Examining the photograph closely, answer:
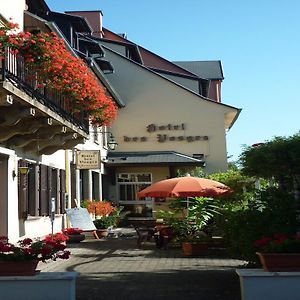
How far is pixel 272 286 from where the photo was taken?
647cm

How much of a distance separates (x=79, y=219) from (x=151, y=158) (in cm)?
1072

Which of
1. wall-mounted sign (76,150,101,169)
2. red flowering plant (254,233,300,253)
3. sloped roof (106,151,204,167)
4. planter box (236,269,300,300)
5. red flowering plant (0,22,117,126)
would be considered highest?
red flowering plant (0,22,117,126)

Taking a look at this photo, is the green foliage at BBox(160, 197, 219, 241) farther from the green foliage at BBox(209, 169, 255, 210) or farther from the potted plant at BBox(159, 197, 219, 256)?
the green foliage at BBox(209, 169, 255, 210)

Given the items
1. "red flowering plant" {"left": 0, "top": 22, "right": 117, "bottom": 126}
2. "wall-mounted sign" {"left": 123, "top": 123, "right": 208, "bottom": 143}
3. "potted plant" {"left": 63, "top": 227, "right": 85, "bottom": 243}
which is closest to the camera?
"red flowering plant" {"left": 0, "top": 22, "right": 117, "bottom": 126}

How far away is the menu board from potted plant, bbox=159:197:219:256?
3364 millimetres

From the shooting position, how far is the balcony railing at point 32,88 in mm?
10773

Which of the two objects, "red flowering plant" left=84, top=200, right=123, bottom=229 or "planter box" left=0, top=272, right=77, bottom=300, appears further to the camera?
"red flowering plant" left=84, top=200, right=123, bottom=229

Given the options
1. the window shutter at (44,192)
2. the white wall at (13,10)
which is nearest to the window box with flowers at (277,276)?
the white wall at (13,10)

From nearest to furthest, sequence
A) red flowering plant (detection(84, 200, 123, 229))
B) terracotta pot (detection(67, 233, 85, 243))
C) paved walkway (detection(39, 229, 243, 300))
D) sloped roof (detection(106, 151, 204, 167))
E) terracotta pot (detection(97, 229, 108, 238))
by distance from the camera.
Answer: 1. paved walkway (detection(39, 229, 243, 300))
2. terracotta pot (detection(67, 233, 85, 243))
3. terracotta pot (detection(97, 229, 108, 238))
4. red flowering plant (detection(84, 200, 123, 229))
5. sloped roof (detection(106, 151, 204, 167))

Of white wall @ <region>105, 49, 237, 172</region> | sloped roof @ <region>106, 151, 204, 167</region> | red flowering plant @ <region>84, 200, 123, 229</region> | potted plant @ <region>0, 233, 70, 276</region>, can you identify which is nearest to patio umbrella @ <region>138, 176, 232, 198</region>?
red flowering plant @ <region>84, 200, 123, 229</region>

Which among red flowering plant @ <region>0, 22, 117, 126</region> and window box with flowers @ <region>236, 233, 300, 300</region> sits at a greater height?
red flowering plant @ <region>0, 22, 117, 126</region>

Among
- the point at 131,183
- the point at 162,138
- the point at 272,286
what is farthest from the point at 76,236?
the point at 162,138

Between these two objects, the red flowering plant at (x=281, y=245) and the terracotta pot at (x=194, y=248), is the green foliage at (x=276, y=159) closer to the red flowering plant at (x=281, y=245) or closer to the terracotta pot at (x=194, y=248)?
the red flowering plant at (x=281, y=245)

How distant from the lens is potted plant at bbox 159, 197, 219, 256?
42.7 ft
